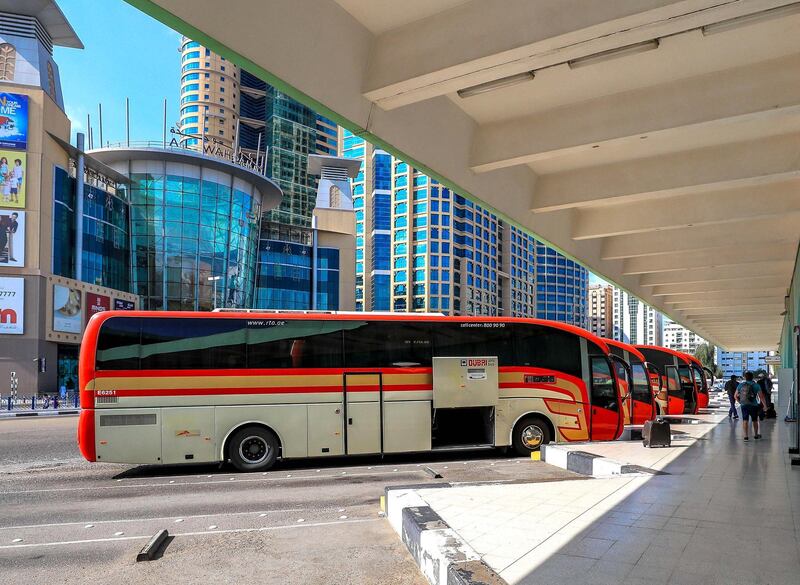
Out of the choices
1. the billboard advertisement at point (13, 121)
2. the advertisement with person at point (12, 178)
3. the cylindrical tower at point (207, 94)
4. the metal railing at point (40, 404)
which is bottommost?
the metal railing at point (40, 404)

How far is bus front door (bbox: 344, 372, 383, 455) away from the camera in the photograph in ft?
41.0

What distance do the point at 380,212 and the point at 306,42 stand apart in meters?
107

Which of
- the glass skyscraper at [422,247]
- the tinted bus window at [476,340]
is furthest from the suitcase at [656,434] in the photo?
the glass skyscraper at [422,247]

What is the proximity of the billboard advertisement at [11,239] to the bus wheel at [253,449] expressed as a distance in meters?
33.9

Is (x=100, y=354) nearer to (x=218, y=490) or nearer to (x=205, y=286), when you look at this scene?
(x=218, y=490)

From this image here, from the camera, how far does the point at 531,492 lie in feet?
26.7

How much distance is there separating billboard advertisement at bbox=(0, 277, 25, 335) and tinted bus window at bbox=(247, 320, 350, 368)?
33.2 m

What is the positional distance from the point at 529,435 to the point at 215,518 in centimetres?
785

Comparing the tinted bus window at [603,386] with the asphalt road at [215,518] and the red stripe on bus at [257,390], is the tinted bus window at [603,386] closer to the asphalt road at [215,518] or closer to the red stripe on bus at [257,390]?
the asphalt road at [215,518]

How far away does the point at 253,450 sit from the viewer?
476 inches

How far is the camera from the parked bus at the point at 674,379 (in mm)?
24484

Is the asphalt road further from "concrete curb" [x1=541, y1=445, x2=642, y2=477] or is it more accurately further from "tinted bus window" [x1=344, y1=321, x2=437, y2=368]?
"tinted bus window" [x1=344, y1=321, x2=437, y2=368]

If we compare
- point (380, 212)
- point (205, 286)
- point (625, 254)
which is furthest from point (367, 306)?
point (625, 254)

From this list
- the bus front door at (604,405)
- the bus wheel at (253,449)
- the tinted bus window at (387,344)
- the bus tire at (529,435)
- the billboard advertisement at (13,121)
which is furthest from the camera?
the billboard advertisement at (13,121)
